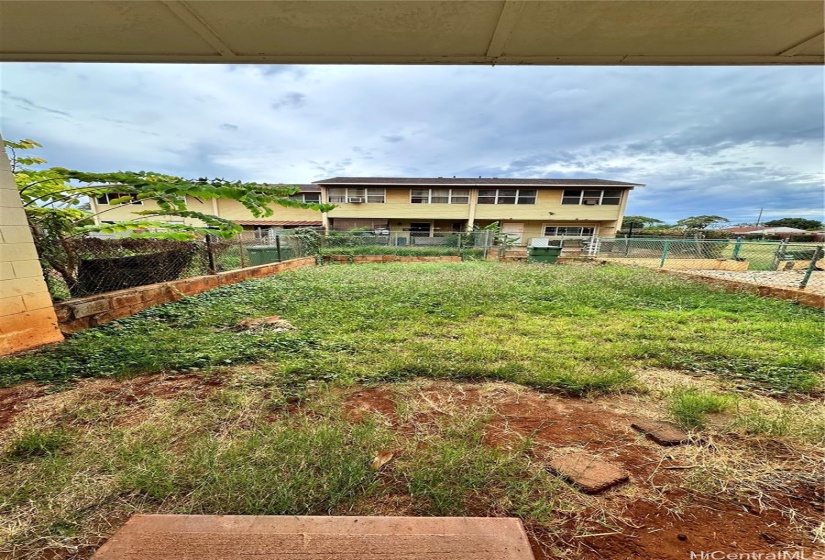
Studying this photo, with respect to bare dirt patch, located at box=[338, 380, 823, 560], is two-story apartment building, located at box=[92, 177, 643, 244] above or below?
above

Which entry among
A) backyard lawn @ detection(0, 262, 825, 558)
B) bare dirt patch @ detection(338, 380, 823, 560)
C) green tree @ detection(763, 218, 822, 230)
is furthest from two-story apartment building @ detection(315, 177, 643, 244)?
green tree @ detection(763, 218, 822, 230)

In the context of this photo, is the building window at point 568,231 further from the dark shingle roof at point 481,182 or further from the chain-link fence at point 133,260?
the chain-link fence at point 133,260

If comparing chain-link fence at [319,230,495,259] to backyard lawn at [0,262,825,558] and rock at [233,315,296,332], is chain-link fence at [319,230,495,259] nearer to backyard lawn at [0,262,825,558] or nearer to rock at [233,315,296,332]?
rock at [233,315,296,332]

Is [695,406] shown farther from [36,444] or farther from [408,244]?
[408,244]

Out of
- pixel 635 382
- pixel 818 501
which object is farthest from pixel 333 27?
pixel 818 501

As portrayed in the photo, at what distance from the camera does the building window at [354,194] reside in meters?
21.5

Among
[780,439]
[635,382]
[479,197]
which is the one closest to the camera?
[780,439]

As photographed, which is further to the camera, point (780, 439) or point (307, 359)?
point (307, 359)

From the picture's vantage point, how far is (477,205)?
21453 mm

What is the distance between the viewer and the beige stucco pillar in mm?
2604

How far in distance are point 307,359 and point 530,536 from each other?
2.13 m

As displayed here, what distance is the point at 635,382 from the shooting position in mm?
2357

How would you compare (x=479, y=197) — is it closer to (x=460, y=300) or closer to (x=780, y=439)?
(x=460, y=300)

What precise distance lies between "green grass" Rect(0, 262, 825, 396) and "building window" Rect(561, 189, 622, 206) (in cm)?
1718
